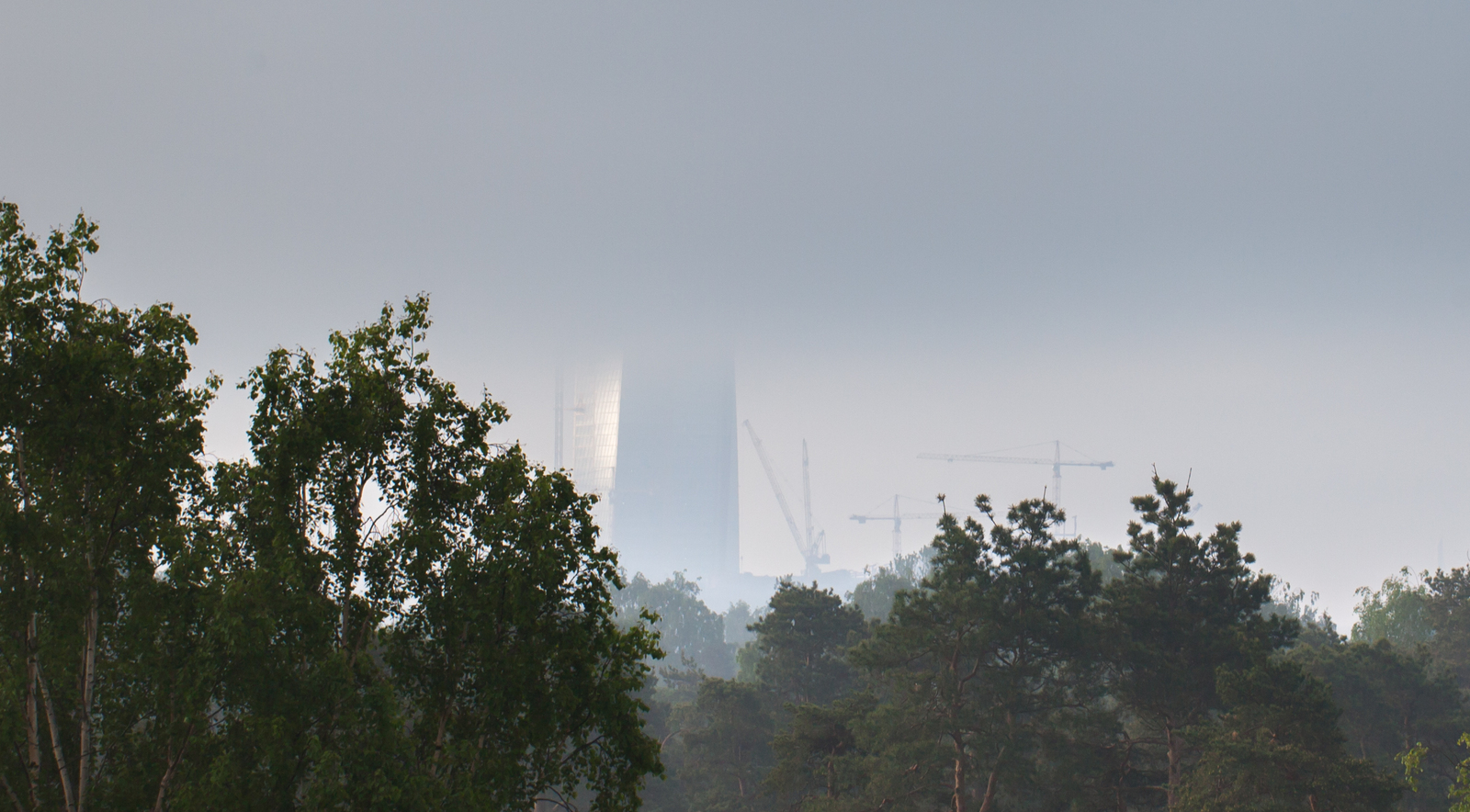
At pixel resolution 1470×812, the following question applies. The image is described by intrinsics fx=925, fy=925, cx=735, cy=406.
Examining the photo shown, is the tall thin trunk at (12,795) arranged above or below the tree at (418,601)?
below

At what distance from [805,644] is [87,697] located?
44.2 m

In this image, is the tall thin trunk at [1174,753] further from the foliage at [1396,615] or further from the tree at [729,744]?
the foliage at [1396,615]

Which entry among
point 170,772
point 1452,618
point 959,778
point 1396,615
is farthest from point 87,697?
point 1396,615

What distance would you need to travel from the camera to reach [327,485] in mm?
12750

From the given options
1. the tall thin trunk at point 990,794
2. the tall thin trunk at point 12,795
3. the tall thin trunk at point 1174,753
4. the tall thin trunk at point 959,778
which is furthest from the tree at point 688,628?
the tall thin trunk at point 12,795

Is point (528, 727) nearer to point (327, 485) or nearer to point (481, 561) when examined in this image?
point (481, 561)

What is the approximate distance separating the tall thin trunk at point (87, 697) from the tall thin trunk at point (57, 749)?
11cm

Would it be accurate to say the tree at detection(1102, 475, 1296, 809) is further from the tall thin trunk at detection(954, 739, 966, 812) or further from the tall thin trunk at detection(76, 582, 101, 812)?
the tall thin trunk at detection(76, 582, 101, 812)

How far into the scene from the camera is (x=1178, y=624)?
33438 mm

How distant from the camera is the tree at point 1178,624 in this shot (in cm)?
3231

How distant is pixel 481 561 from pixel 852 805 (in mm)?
23853

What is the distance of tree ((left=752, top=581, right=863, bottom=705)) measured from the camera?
5178 cm

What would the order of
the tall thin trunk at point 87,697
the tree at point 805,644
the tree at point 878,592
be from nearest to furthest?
1. the tall thin trunk at point 87,697
2. the tree at point 805,644
3. the tree at point 878,592

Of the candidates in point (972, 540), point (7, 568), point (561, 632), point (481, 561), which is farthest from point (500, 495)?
point (972, 540)
